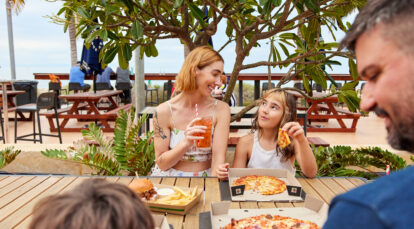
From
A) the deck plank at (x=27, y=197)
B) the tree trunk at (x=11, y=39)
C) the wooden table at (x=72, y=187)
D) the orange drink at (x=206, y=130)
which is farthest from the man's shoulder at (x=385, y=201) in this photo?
the tree trunk at (x=11, y=39)

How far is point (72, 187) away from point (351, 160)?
2.66m

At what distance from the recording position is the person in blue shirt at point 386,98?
38cm

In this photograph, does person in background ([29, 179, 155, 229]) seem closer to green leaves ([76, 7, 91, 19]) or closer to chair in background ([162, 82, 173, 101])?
green leaves ([76, 7, 91, 19])

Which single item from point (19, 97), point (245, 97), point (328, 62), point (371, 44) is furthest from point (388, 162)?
point (245, 97)

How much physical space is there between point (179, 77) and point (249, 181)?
964 millimetres

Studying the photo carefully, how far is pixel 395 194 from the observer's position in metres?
0.38

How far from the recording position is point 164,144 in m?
2.21

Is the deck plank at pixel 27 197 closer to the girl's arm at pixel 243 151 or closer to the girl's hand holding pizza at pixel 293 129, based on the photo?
the girl's arm at pixel 243 151

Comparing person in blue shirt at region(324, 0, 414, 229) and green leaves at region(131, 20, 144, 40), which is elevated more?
green leaves at region(131, 20, 144, 40)

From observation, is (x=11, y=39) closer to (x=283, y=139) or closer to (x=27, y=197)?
(x=27, y=197)

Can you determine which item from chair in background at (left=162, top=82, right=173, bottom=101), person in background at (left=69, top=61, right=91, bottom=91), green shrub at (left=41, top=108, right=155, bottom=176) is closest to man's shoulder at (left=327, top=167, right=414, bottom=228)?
green shrub at (left=41, top=108, right=155, bottom=176)

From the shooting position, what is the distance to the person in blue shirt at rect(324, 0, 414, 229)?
0.38 m

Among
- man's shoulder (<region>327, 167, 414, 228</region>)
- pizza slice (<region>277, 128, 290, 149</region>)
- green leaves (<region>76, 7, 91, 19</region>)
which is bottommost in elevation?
pizza slice (<region>277, 128, 290, 149</region>)

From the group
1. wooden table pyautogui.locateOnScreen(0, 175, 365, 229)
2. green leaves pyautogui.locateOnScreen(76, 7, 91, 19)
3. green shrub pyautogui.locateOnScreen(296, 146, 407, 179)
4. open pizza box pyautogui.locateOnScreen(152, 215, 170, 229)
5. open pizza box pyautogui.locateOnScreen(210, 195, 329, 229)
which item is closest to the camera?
open pizza box pyautogui.locateOnScreen(152, 215, 170, 229)
